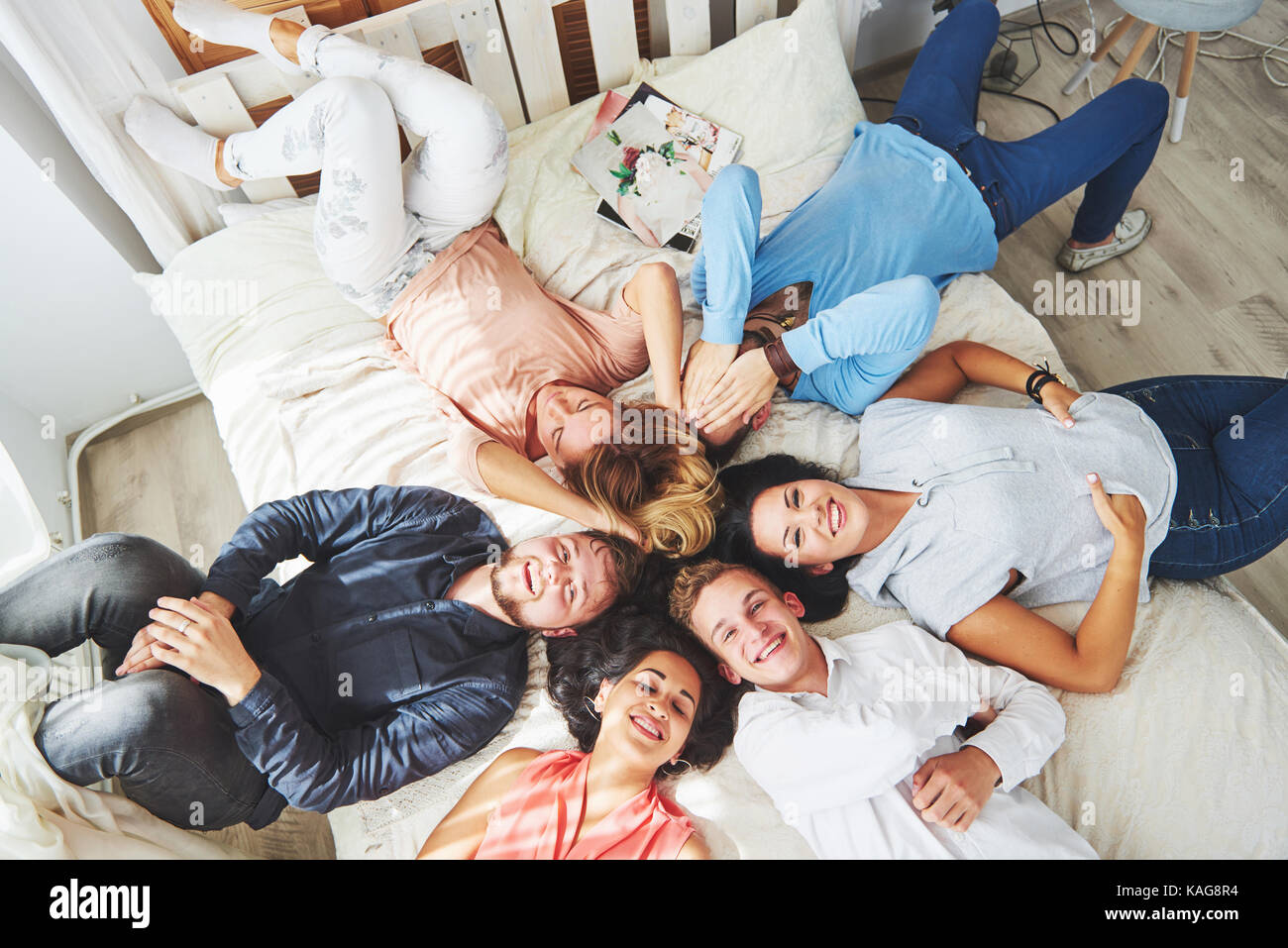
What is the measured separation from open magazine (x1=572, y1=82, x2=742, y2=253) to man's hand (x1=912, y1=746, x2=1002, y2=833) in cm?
111

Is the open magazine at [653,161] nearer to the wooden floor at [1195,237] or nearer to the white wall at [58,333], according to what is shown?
the wooden floor at [1195,237]

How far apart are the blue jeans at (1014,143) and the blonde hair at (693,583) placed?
98cm

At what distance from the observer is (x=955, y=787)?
112 centimetres

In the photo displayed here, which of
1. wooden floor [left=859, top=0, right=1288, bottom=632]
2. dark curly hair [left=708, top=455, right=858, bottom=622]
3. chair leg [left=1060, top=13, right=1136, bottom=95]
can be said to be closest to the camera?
dark curly hair [left=708, top=455, right=858, bottom=622]

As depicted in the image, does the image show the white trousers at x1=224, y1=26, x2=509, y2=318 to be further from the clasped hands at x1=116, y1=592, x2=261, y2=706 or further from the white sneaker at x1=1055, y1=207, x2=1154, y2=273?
the white sneaker at x1=1055, y1=207, x2=1154, y2=273

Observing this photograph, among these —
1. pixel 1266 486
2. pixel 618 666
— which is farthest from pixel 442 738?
pixel 1266 486

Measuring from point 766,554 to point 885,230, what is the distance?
2.31ft

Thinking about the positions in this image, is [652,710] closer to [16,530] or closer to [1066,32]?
[16,530]

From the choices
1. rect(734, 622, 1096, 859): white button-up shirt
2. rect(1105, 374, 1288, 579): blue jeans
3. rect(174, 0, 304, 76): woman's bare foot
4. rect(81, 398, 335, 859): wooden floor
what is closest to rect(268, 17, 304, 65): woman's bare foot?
rect(174, 0, 304, 76): woman's bare foot

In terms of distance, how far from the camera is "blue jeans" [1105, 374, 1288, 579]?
1357mm

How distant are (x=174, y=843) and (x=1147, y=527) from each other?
1.61 meters

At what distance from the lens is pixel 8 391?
168 cm

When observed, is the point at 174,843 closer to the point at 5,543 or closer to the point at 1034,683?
the point at 5,543

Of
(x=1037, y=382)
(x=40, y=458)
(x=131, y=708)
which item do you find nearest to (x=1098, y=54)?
(x=1037, y=382)
